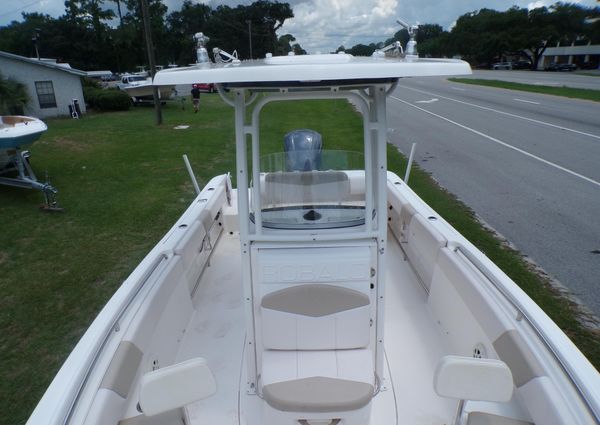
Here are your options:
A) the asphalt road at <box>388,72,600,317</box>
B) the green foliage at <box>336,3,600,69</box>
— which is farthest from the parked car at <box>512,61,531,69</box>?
the asphalt road at <box>388,72,600,317</box>

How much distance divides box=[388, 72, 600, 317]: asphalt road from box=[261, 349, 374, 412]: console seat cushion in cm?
121

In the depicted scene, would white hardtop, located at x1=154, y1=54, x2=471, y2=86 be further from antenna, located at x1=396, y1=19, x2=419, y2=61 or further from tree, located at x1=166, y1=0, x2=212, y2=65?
tree, located at x1=166, y1=0, x2=212, y2=65

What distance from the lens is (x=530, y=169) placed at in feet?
29.0

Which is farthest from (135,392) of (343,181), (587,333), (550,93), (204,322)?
(550,93)

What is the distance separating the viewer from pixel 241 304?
3.23m

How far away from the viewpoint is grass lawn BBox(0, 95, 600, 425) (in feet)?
10.2

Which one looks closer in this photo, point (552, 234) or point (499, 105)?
point (552, 234)

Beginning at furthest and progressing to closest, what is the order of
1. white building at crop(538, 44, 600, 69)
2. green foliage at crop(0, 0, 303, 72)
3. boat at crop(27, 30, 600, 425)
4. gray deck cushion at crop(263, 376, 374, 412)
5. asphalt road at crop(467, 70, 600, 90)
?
white building at crop(538, 44, 600, 69)
green foliage at crop(0, 0, 303, 72)
asphalt road at crop(467, 70, 600, 90)
gray deck cushion at crop(263, 376, 374, 412)
boat at crop(27, 30, 600, 425)

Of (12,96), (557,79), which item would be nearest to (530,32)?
(557,79)

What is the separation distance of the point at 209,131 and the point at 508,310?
43.7ft

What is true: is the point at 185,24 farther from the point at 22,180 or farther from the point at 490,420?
the point at 490,420

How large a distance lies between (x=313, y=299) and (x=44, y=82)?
21.1 metres

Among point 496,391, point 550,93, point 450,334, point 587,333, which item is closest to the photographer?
point 496,391

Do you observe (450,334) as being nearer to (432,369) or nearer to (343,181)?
(432,369)
